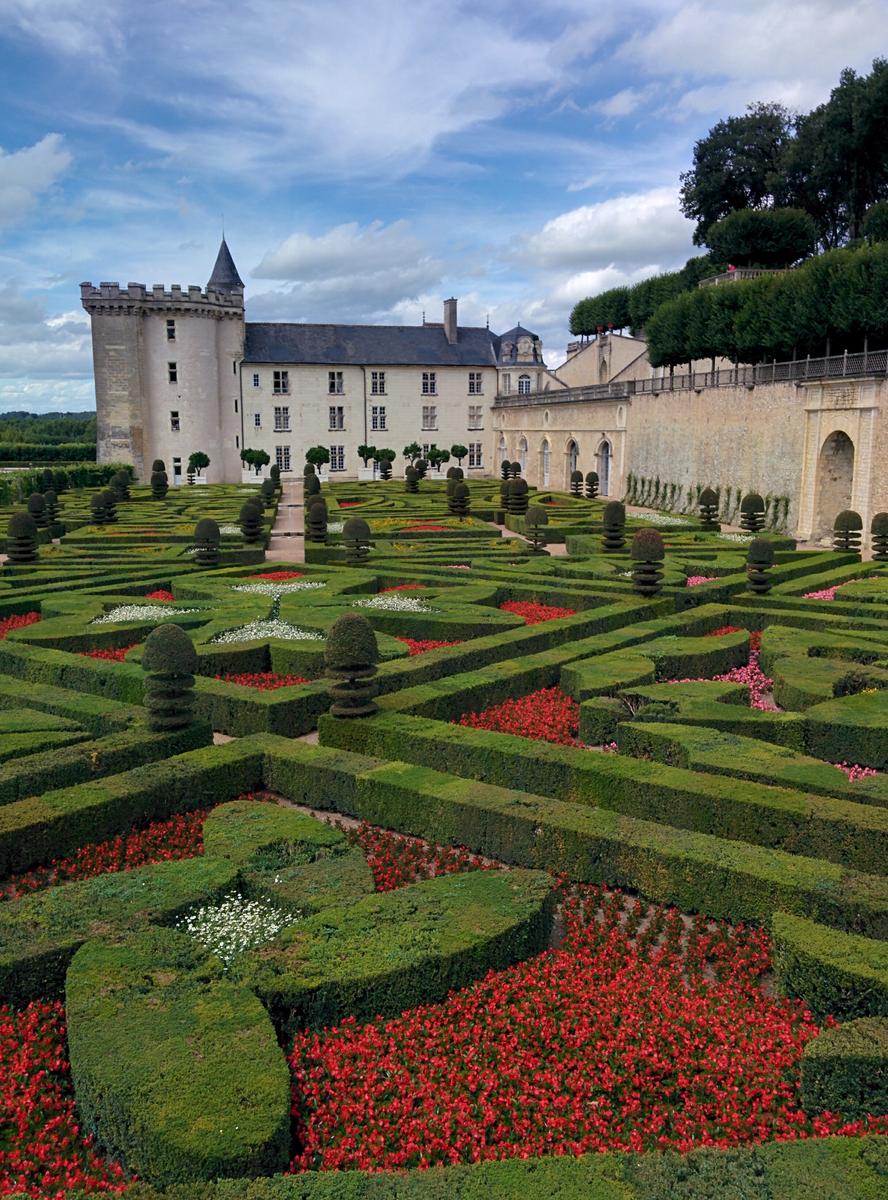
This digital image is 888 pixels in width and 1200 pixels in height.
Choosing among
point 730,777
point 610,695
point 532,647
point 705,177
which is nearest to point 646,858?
point 730,777

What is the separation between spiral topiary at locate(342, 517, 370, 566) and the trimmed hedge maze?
6.91 metres

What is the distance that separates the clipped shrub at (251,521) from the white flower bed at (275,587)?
17.3 ft

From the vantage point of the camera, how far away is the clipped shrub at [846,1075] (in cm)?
519

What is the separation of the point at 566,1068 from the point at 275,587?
13.8 meters

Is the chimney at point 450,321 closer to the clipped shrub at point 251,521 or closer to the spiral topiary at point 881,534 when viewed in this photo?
the clipped shrub at point 251,521

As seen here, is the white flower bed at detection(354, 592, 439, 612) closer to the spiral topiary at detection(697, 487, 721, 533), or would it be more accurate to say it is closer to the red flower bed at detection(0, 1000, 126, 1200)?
the red flower bed at detection(0, 1000, 126, 1200)

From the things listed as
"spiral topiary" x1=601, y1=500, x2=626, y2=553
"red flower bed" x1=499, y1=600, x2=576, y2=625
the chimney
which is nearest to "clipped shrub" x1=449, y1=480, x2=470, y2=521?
"spiral topiary" x1=601, y1=500, x2=626, y2=553

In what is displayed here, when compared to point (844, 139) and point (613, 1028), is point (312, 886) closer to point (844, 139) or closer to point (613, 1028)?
point (613, 1028)

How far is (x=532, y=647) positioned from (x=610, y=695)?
8.63ft

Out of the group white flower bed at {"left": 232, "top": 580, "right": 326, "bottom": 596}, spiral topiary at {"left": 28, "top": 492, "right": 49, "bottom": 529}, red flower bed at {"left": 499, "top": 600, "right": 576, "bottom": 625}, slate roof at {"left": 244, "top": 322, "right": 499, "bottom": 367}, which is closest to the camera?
red flower bed at {"left": 499, "top": 600, "right": 576, "bottom": 625}

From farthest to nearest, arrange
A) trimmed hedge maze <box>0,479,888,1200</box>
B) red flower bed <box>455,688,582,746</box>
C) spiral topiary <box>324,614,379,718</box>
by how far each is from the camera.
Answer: red flower bed <box>455,688,582,746</box>
spiral topiary <box>324,614,379,718</box>
trimmed hedge maze <box>0,479,888,1200</box>

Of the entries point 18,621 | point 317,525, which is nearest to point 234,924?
point 18,621

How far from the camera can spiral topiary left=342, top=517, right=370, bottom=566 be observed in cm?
2119

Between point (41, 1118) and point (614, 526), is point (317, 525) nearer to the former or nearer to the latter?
point (614, 526)
